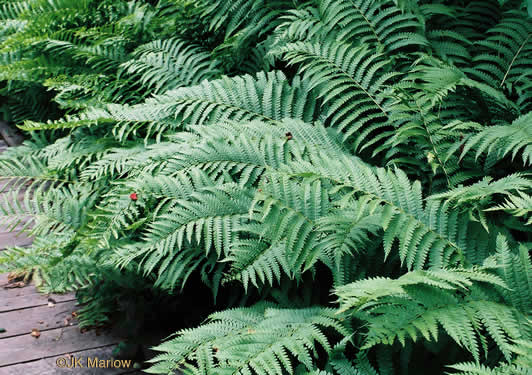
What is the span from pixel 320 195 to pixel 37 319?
1523mm

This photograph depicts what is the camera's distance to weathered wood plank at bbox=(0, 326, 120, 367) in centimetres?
212

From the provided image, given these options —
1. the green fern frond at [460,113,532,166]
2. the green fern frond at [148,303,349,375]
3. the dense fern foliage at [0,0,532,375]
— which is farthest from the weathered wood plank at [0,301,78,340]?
the green fern frond at [460,113,532,166]

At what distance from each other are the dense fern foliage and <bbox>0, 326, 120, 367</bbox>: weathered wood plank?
105mm

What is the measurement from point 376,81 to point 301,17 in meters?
0.65

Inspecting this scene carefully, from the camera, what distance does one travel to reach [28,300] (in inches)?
98.7

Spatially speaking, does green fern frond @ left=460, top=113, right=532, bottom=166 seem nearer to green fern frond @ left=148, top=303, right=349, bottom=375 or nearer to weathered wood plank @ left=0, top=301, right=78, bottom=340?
green fern frond @ left=148, top=303, right=349, bottom=375

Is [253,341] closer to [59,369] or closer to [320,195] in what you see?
[320,195]

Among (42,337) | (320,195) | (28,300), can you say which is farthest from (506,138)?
(28,300)

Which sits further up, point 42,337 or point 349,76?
point 349,76

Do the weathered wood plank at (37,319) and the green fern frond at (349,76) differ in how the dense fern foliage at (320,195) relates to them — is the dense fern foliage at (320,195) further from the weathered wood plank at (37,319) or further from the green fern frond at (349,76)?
the weathered wood plank at (37,319)

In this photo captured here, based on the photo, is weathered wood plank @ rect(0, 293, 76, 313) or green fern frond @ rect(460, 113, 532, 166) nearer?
green fern frond @ rect(460, 113, 532, 166)

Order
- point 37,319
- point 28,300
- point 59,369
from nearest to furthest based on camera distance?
1. point 59,369
2. point 37,319
3. point 28,300

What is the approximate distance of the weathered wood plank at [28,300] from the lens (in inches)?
96.5

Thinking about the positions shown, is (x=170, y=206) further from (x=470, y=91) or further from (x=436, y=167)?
(x=470, y=91)
